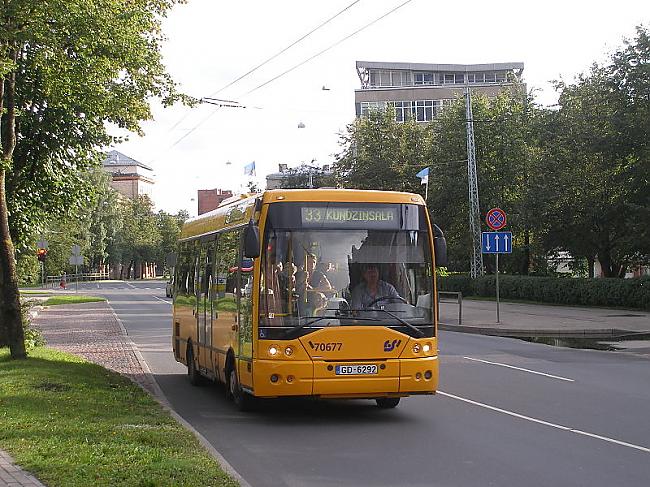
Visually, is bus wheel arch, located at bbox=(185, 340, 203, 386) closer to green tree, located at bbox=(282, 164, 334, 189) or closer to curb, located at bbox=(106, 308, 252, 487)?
curb, located at bbox=(106, 308, 252, 487)

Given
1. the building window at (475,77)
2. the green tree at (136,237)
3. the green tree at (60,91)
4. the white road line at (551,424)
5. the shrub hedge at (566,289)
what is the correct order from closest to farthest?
the white road line at (551,424) < the green tree at (60,91) < the shrub hedge at (566,289) < the building window at (475,77) < the green tree at (136,237)

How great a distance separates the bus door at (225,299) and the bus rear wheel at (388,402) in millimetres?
2019

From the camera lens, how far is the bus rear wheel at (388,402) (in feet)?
40.3

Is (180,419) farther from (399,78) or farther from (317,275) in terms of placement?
(399,78)

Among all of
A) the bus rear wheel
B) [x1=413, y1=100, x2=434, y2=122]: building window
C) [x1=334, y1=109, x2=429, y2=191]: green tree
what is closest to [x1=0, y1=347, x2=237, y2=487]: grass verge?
the bus rear wheel

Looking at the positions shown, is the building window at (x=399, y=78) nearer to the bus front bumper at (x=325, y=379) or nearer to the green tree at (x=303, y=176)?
the green tree at (x=303, y=176)

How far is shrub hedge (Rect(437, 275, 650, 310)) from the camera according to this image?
35250mm

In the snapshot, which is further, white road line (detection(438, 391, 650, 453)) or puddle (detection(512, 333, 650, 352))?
puddle (detection(512, 333, 650, 352))

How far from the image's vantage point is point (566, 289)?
4009cm

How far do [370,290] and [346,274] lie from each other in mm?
347

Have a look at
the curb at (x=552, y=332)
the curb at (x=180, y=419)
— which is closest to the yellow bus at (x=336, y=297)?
the curb at (x=180, y=419)

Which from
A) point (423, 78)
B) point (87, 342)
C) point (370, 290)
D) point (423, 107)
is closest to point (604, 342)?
point (87, 342)

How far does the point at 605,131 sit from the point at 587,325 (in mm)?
13820

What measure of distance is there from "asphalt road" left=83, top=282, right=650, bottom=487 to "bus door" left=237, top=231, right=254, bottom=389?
0.60 meters
